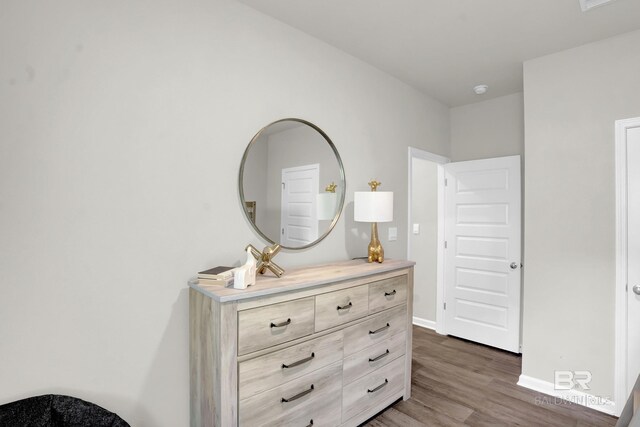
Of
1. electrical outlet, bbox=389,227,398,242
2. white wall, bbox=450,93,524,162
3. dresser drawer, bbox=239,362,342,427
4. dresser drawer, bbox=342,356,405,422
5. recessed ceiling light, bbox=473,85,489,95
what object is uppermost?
recessed ceiling light, bbox=473,85,489,95

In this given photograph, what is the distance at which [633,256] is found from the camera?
7.41ft

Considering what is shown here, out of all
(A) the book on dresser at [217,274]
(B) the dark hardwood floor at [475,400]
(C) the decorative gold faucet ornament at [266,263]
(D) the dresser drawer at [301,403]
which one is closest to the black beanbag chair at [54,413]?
(D) the dresser drawer at [301,403]

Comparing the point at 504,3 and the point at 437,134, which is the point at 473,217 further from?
the point at 504,3

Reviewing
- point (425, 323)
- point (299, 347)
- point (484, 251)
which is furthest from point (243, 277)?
point (425, 323)

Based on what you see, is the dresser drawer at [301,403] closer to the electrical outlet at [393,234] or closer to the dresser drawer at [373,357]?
the dresser drawer at [373,357]

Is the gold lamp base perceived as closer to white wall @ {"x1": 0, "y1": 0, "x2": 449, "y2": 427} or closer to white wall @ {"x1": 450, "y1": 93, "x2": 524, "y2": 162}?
white wall @ {"x1": 0, "y1": 0, "x2": 449, "y2": 427}

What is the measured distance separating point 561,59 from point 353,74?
5.58 feet

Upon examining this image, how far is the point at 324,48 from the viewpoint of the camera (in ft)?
8.05

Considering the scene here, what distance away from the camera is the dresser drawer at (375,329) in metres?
1.95

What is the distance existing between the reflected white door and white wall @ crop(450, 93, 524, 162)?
7.63 feet

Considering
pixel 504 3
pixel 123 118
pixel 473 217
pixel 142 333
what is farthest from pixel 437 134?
pixel 142 333

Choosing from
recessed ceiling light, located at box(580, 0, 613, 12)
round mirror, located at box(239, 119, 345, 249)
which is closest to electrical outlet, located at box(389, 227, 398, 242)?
round mirror, located at box(239, 119, 345, 249)

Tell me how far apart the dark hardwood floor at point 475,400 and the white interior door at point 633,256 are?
454 millimetres

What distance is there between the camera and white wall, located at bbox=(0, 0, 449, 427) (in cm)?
132
